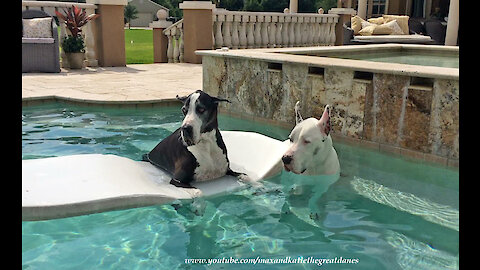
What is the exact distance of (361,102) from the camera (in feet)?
18.3

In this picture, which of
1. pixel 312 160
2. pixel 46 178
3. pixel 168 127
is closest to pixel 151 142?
pixel 168 127

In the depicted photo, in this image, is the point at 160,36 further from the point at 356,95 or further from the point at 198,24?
the point at 356,95

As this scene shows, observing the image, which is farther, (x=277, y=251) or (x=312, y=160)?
(x=312, y=160)

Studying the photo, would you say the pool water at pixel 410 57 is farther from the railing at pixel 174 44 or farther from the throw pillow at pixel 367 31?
the throw pillow at pixel 367 31

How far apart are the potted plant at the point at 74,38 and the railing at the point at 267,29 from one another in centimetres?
380

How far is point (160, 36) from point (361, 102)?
34.0 feet

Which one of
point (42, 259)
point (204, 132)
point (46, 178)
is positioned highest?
point (204, 132)

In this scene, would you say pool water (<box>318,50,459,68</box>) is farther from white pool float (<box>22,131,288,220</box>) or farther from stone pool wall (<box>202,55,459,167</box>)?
white pool float (<box>22,131,288,220</box>)

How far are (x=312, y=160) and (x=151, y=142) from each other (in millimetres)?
2782

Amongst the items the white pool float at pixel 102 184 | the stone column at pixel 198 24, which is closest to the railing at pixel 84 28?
the stone column at pixel 198 24

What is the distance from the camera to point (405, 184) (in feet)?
15.2

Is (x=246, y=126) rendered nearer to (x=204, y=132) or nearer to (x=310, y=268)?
(x=204, y=132)
